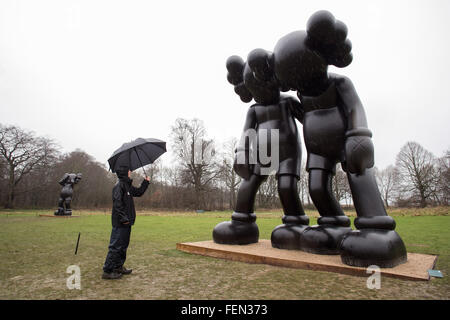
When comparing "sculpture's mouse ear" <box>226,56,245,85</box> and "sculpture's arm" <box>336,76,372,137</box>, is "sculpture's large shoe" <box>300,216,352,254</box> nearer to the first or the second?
"sculpture's arm" <box>336,76,372,137</box>

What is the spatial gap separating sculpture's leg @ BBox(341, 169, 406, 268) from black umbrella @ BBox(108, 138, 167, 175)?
2.36m

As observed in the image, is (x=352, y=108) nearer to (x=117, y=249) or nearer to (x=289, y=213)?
(x=289, y=213)

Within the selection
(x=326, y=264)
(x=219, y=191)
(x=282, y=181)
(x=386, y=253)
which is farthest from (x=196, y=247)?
(x=219, y=191)

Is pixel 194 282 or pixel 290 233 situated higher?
pixel 290 233

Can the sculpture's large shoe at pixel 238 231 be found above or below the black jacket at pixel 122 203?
below

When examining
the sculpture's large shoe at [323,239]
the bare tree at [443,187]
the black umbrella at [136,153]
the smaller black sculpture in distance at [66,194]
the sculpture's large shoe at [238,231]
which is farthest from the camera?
the bare tree at [443,187]

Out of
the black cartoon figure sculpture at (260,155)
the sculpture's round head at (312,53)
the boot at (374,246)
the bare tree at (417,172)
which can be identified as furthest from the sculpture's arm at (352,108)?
the bare tree at (417,172)

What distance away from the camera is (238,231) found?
381cm

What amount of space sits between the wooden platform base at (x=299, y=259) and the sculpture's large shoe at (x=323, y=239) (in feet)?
0.29

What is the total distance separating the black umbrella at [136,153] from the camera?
9.89 ft

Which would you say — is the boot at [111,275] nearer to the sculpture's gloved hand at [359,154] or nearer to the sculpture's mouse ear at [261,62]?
the sculpture's gloved hand at [359,154]

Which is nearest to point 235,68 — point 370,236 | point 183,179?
point 370,236

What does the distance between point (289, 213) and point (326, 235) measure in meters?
0.67

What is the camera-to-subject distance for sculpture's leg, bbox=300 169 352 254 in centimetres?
313
